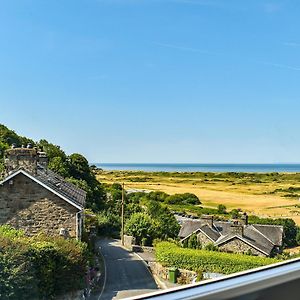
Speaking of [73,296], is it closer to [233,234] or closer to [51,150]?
[51,150]

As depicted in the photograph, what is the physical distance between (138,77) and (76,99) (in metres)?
0.21

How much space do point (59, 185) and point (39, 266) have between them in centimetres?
60

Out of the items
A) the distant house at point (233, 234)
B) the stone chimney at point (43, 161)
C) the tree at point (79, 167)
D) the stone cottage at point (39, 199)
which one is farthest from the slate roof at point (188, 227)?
the stone chimney at point (43, 161)

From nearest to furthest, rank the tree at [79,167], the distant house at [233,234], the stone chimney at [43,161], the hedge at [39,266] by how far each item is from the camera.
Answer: the hedge at [39,266] < the tree at [79,167] < the stone chimney at [43,161] < the distant house at [233,234]

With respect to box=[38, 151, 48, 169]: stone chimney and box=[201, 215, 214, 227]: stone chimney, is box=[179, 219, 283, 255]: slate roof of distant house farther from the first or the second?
box=[38, 151, 48, 169]: stone chimney

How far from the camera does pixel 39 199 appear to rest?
158 cm

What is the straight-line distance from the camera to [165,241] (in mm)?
1896

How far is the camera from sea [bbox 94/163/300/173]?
113 cm

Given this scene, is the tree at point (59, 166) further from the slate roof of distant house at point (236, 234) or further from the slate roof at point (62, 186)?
the slate roof of distant house at point (236, 234)

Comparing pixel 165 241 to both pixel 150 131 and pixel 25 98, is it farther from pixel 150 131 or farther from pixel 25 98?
pixel 25 98

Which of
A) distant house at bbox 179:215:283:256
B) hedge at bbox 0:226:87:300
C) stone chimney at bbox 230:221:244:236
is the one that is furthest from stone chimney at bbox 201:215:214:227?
hedge at bbox 0:226:87:300

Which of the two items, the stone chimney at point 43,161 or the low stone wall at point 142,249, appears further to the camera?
the low stone wall at point 142,249

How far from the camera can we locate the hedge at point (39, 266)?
85 centimetres

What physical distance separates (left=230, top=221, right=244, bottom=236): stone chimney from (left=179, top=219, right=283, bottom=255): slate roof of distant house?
11mm
